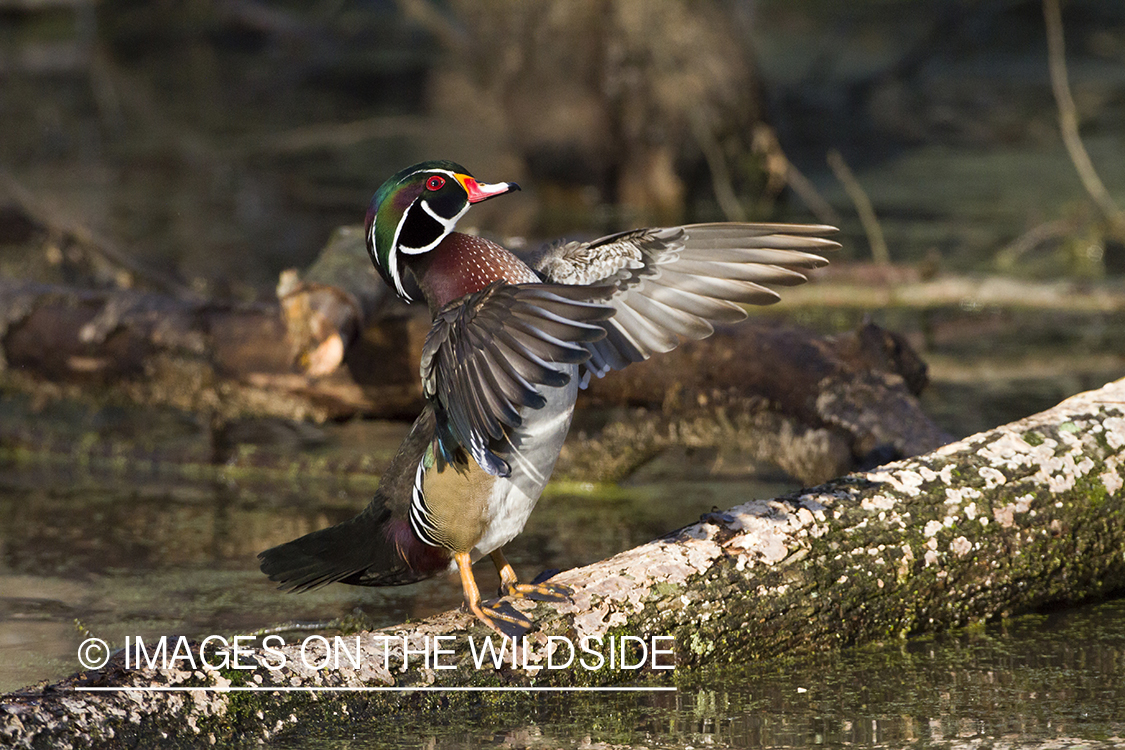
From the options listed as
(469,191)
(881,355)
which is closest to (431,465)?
(469,191)

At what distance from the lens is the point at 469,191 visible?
119 inches

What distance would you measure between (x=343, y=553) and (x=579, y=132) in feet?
25.0

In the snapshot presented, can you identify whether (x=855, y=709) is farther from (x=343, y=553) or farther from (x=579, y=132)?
(x=579, y=132)

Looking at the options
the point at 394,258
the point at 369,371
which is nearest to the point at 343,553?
the point at 394,258

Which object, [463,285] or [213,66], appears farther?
[213,66]

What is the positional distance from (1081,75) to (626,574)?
43.7 ft

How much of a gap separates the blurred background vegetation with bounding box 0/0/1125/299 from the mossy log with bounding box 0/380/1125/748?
397cm

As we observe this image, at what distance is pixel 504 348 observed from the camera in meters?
2.63

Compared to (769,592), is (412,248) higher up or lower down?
higher up

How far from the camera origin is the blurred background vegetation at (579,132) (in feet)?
30.3

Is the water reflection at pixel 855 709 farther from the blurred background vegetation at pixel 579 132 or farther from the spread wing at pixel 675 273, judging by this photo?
the blurred background vegetation at pixel 579 132

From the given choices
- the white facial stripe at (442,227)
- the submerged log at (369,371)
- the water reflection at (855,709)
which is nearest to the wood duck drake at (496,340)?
the white facial stripe at (442,227)

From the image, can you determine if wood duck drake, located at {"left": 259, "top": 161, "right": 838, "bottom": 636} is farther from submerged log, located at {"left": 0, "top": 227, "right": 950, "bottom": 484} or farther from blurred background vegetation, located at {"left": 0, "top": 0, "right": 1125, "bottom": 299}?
blurred background vegetation, located at {"left": 0, "top": 0, "right": 1125, "bottom": 299}

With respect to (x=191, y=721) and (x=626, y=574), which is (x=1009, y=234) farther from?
(x=191, y=721)
